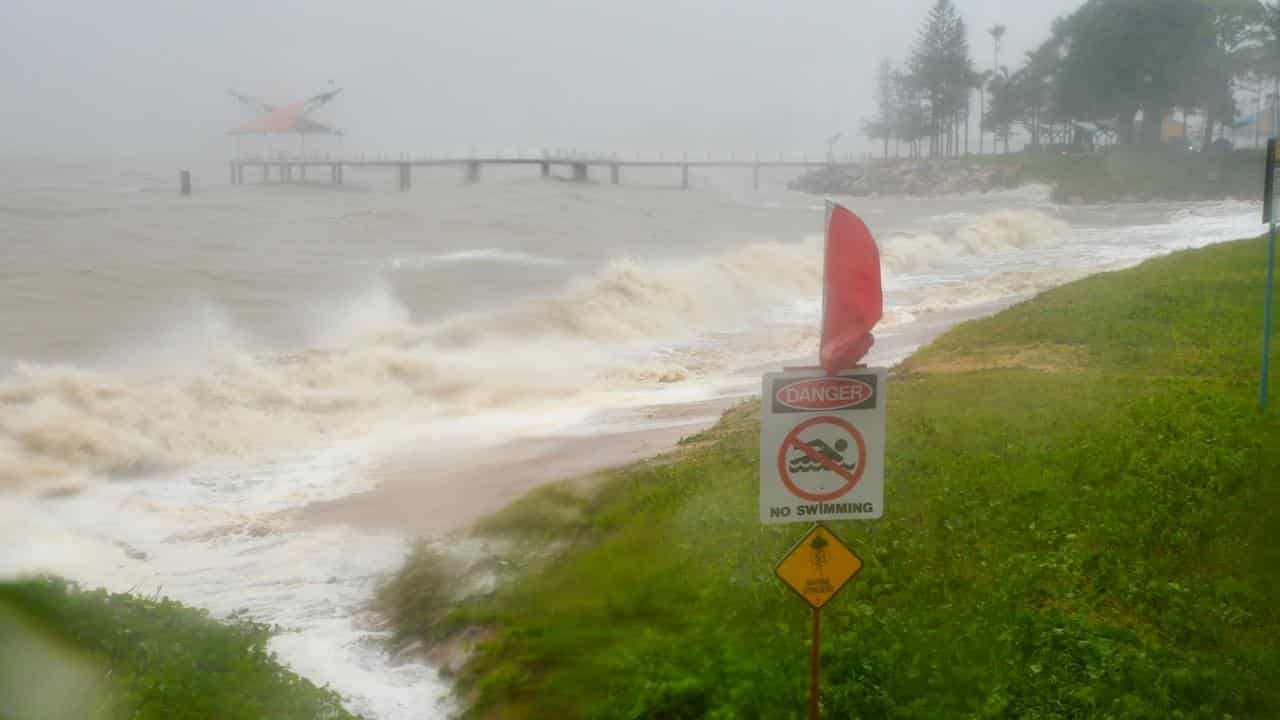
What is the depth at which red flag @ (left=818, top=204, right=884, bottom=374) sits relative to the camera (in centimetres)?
541

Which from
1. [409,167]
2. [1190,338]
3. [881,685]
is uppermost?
[409,167]

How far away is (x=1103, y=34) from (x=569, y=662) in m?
68.5

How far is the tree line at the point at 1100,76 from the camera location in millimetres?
55406

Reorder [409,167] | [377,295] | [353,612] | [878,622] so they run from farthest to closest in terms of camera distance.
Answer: [409,167], [377,295], [353,612], [878,622]

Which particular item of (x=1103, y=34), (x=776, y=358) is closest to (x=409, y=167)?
(x=1103, y=34)

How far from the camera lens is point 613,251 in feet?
149

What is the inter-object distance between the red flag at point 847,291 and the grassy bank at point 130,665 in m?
3.89

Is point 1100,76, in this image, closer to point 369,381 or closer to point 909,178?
point 909,178

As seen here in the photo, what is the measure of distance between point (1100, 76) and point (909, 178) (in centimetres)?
3038

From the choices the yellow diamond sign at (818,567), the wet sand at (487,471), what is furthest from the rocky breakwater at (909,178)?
the yellow diamond sign at (818,567)

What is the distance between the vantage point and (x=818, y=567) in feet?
18.3

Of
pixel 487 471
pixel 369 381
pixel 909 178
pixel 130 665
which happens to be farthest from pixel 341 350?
pixel 909 178

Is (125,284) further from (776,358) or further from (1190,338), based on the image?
(1190,338)

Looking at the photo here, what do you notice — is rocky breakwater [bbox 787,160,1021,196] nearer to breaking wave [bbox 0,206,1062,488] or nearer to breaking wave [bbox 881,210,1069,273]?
breaking wave [bbox 881,210,1069,273]
